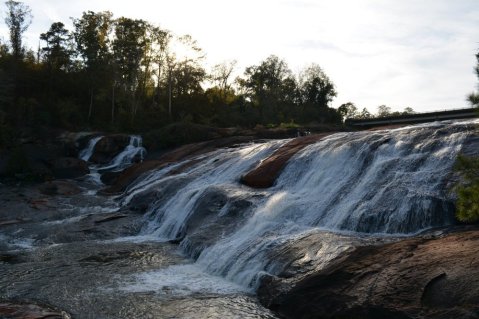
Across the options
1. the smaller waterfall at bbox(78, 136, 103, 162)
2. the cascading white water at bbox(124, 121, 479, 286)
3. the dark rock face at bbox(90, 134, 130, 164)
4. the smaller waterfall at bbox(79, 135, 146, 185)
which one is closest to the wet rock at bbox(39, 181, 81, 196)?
the smaller waterfall at bbox(79, 135, 146, 185)

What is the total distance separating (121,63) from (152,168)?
27.5 meters

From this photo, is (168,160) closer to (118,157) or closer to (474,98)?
(118,157)

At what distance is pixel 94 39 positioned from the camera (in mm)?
50781

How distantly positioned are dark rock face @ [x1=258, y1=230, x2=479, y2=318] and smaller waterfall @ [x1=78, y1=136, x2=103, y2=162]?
94.5ft

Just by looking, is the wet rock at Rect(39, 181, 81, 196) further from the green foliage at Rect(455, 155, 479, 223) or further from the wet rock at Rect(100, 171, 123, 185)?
the green foliage at Rect(455, 155, 479, 223)

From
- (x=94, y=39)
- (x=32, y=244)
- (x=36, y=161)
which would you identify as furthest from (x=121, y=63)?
(x=32, y=244)

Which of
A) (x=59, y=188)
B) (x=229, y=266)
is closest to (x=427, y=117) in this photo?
(x=59, y=188)

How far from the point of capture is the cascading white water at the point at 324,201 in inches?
411

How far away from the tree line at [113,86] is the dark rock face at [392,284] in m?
37.2

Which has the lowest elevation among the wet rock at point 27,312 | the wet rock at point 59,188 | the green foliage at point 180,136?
the wet rock at point 27,312

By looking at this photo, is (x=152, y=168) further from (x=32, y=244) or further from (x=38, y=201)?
(x=32, y=244)

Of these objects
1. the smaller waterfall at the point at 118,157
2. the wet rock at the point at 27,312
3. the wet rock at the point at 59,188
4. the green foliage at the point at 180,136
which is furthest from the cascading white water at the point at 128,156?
the wet rock at the point at 27,312

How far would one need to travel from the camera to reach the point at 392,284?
23.9ft

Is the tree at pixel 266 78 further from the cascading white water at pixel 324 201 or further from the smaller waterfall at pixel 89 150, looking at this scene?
the cascading white water at pixel 324 201
